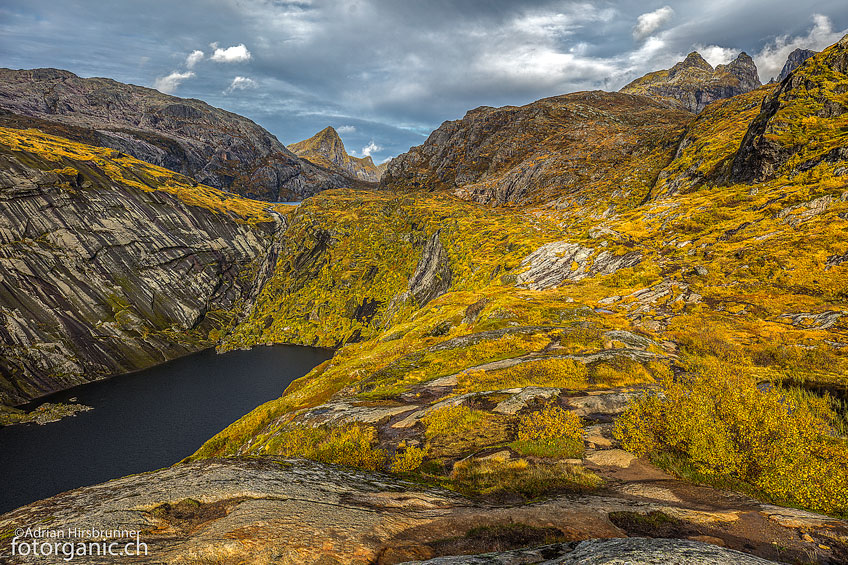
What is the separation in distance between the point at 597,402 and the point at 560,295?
90.2 feet

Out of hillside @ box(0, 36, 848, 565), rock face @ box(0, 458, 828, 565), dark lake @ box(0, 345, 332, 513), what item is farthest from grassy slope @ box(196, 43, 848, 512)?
dark lake @ box(0, 345, 332, 513)

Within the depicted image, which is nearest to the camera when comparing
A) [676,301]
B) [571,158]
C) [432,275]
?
[676,301]

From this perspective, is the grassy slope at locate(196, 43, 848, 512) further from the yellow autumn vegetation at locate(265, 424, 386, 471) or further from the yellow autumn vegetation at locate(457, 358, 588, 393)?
the yellow autumn vegetation at locate(265, 424, 386, 471)

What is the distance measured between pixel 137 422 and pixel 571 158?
172432mm

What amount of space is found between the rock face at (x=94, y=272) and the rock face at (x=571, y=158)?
137 m

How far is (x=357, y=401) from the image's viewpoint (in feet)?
94.8

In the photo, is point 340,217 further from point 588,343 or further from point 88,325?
point 588,343

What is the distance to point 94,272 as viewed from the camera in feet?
471

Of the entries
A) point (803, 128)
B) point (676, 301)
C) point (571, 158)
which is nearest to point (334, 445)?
point (676, 301)

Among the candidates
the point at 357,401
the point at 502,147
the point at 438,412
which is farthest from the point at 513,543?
the point at 502,147

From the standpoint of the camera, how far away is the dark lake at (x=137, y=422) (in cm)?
6762

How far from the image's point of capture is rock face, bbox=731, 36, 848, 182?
50688 millimetres

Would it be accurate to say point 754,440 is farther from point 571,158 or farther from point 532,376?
point 571,158

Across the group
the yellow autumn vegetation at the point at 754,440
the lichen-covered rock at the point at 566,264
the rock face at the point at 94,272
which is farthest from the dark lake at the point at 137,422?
Answer: the yellow autumn vegetation at the point at 754,440
